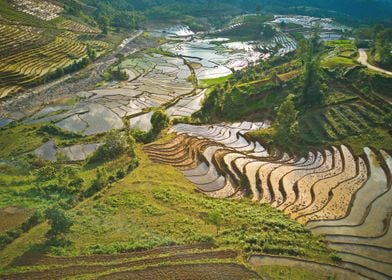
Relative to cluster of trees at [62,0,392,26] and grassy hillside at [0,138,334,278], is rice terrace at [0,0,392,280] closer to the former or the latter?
grassy hillside at [0,138,334,278]

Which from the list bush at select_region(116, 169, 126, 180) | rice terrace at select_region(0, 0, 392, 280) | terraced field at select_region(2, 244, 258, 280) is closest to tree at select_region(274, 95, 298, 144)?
rice terrace at select_region(0, 0, 392, 280)

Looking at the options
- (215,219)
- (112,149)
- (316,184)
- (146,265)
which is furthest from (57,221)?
(316,184)

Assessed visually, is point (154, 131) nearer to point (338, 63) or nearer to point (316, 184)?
point (316, 184)

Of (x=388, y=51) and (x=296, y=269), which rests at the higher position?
(x=388, y=51)

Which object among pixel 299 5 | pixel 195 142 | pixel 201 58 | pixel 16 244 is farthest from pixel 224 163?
pixel 299 5

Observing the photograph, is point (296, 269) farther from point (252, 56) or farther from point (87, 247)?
point (252, 56)

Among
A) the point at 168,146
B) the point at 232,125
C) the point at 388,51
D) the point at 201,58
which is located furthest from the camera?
the point at 201,58

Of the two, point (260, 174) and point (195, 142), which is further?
point (195, 142)

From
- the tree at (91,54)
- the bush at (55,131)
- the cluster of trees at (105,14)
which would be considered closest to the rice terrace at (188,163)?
the bush at (55,131)
